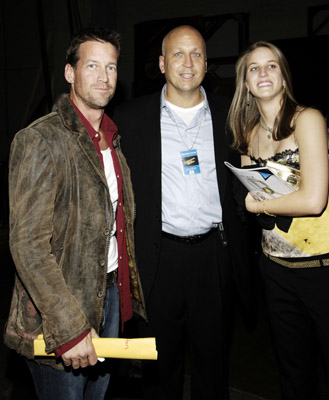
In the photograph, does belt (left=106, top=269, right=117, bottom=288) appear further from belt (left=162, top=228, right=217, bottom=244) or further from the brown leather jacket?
Result: belt (left=162, top=228, right=217, bottom=244)

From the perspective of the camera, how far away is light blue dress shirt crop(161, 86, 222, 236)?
7.31 feet

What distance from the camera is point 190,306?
7.54ft

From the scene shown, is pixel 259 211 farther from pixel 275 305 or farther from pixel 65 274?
pixel 65 274

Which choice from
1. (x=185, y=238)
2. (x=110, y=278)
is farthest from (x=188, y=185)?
(x=110, y=278)

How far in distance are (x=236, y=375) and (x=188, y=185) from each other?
63.7 inches

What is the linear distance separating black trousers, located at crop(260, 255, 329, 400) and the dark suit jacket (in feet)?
0.83

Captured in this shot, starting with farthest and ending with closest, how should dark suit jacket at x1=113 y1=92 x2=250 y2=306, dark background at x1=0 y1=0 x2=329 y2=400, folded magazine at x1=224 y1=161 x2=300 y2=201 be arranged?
dark background at x1=0 y1=0 x2=329 y2=400 → dark suit jacket at x1=113 y1=92 x2=250 y2=306 → folded magazine at x1=224 y1=161 x2=300 y2=201

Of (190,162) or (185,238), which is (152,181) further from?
(185,238)

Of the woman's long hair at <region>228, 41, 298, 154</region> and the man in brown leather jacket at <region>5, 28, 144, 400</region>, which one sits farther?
the woman's long hair at <region>228, 41, 298, 154</region>

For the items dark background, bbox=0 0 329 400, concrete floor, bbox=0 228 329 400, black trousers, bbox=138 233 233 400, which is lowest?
concrete floor, bbox=0 228 329 400

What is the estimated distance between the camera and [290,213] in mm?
1836

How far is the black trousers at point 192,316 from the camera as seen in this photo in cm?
224

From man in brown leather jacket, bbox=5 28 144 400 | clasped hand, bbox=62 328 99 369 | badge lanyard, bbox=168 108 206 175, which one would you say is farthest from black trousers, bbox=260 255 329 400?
clasped hand, bbox=62 328 99 369

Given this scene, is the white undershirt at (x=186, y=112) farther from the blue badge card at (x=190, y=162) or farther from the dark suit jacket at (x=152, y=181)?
the blue badge card at (x=190, y=162)
